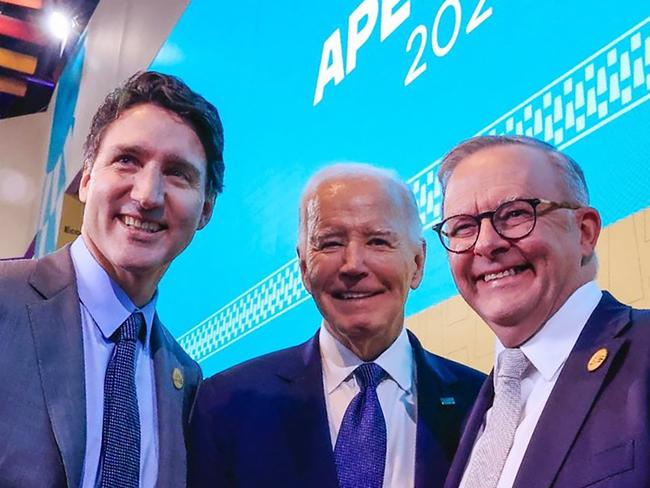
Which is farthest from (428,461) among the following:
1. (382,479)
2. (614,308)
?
(614,308)

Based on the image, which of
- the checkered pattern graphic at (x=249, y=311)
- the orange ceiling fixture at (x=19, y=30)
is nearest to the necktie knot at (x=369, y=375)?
the checkered pattern graphic at (x=249, y=311)

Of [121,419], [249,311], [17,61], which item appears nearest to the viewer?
[121,419]


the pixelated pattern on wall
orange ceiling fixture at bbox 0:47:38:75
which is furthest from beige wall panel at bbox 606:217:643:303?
orange ceiling fixture at bbox 0:47:38:75

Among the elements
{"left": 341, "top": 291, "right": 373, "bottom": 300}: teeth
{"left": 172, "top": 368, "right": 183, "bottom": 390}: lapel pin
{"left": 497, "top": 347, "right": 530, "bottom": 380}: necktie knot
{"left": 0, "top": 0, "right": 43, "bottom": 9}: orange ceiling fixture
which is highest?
{"left": 0, "top": 0, "right": 43, "bottom": 9}: orange ceiling fixture

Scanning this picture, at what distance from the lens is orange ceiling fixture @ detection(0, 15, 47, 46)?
6738mm

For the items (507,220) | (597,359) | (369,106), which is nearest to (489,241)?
(507,220)

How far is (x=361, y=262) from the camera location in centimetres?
156

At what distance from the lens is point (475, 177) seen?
4.33 feet

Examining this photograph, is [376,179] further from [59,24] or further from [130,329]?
[59,24]

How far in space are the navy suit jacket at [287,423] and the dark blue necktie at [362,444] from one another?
28 mm

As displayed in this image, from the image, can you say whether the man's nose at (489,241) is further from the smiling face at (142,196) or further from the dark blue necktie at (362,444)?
the smiling face at (142,196)

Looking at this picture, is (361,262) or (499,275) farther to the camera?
(361,262)

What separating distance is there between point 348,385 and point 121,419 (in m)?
0.44

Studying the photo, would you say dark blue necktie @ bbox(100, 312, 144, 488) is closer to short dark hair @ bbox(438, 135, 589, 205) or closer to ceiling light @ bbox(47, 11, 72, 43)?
short dark hair @ bbox(438, 135, 589, 205)
